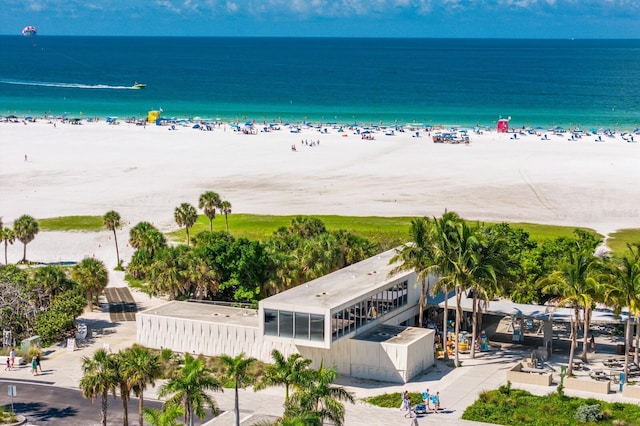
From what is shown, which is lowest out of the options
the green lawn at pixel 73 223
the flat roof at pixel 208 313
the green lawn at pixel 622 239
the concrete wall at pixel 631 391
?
the concrete wall at pixel 631 391

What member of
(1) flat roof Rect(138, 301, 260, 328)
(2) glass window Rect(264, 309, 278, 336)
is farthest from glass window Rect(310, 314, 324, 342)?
(1) flat roof Rect(138, 301, 260, 328)

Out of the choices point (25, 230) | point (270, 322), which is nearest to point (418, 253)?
point (270, 322)

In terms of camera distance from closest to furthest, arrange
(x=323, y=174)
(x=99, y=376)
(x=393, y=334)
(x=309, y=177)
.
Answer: (x=99, y=376) → (x=393, y=334) → (x=309, y=177) → (x=323, y=174)

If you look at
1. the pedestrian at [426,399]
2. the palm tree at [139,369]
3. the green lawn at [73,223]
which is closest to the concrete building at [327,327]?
the pedestrian at [426,399]

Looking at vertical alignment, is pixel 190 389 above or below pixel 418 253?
below

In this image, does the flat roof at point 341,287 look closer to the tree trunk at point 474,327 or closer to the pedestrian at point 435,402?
the tree trunk at point 474,327

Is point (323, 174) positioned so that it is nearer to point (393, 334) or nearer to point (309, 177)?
point (309, 177)

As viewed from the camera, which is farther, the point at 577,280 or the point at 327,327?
the point at 577,280

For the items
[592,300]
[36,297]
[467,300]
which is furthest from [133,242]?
[592,300]
